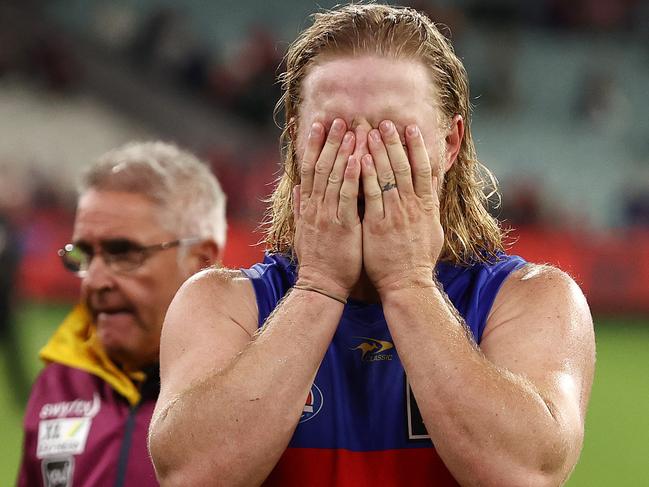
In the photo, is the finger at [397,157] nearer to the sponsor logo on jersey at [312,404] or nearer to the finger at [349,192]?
the finger at [349,192]

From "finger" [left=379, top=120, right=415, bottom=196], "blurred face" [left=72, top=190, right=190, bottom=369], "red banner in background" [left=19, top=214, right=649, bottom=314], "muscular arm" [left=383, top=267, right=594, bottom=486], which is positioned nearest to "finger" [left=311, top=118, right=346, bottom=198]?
"finger" [left=379, top=120, right=415, bottom=196]

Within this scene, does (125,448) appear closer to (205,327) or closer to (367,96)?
(205,327)

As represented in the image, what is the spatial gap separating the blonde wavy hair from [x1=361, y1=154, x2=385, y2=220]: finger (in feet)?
0.96

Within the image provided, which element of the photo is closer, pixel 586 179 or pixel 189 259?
pixel 189 259

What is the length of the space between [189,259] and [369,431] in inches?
60.5

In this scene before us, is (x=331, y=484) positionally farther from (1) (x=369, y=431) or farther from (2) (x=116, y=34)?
(2) (x=116, y=34)

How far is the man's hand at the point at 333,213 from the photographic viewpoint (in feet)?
8.14

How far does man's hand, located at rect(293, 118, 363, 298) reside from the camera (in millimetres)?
2482

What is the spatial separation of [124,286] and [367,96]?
5.12 feet

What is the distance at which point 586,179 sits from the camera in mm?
20844

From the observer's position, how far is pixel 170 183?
12.8 feet

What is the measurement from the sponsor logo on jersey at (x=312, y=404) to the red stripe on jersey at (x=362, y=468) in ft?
0.26

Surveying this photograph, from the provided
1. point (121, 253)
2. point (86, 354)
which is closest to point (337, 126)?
point (121, 253)

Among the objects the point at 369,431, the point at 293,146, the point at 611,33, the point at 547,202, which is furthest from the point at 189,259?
the point at 611,33
